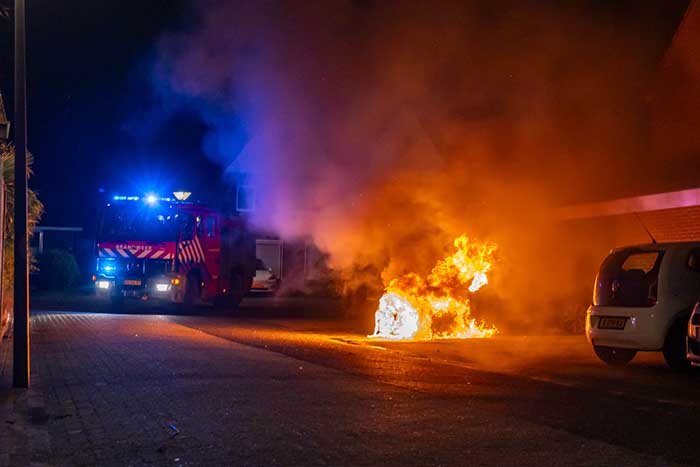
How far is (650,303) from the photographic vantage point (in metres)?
12.4

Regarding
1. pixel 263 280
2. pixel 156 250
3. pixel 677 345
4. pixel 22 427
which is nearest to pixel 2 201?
pixel 22 427

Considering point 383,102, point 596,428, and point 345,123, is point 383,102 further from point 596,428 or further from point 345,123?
point 596,428

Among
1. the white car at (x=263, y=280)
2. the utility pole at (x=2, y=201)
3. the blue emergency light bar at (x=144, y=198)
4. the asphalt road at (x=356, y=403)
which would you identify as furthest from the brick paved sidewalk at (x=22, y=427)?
the white car at (x=263, y=280)

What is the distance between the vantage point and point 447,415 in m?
8.81

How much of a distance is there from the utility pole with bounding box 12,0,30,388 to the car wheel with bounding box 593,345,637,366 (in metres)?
7.61

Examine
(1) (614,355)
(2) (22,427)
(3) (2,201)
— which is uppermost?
(3) (2,201)

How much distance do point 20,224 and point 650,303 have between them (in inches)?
311

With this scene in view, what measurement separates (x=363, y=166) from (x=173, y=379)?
9.89 meters

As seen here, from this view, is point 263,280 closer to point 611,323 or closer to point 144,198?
point 144,198

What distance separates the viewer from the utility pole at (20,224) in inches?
400

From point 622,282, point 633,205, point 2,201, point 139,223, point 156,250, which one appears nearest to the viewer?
point 622,282

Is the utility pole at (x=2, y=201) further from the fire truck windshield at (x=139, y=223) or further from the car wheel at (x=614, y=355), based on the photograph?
the car wheel at (x=614, y=355)

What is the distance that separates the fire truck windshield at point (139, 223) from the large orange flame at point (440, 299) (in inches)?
319

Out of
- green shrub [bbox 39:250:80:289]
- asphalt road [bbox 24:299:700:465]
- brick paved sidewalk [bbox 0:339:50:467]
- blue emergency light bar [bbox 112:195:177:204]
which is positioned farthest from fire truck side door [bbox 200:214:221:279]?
green shrub [bbox 39:250:80:289]
